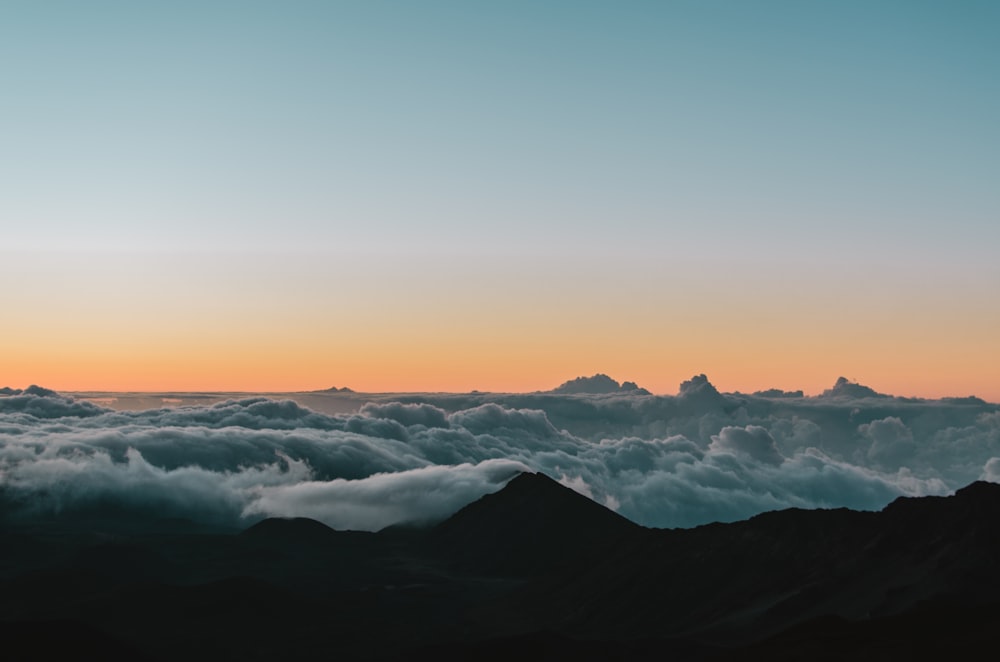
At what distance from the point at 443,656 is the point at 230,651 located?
59.0 metres

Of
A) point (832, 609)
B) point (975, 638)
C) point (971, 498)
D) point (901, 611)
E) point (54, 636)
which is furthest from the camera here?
point (971, 498)

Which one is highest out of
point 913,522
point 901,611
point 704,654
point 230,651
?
point 913,522

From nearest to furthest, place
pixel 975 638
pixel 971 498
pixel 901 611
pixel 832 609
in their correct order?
pixel 975 638 < pixel 901 611 < pixel 832 609 < pixel 971 498

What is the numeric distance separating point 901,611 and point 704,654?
29950mm

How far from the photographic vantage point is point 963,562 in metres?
154

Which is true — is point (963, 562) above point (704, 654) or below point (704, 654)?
above

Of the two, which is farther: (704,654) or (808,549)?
(808,549)

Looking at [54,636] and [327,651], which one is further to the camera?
[327,651]

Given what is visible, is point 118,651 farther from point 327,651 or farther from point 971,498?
point 971,498

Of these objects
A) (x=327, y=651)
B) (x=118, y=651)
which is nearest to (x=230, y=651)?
(x=327, y=651)

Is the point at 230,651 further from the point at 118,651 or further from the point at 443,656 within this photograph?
the point at 443,656

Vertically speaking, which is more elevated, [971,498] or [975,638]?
[971,498]

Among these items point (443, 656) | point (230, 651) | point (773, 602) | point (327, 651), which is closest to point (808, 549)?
point (773, 602)

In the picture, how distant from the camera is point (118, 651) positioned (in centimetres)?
15200
